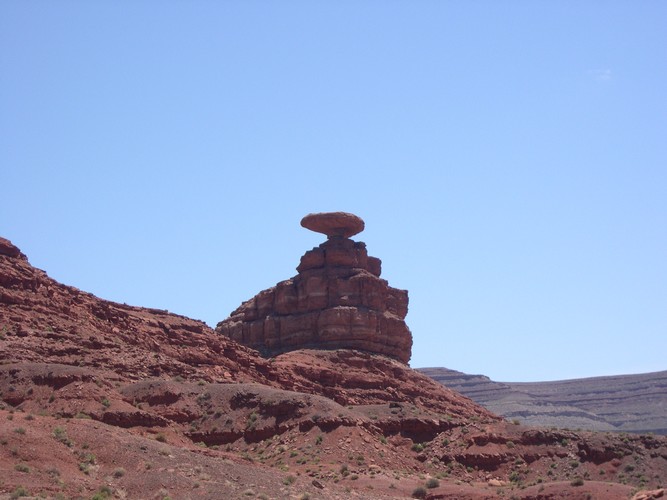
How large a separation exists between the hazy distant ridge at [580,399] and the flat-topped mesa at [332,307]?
76.5 metres

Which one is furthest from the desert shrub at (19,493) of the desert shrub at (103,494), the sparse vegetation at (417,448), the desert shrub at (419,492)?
the sparse vegetation at (417,448)

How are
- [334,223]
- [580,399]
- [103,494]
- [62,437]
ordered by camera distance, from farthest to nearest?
[580,399], [334,223], [62,437], [103,494]

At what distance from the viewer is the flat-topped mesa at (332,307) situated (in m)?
85.7

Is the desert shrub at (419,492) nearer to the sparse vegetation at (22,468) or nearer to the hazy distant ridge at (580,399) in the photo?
the sparse vegetation at (22,468)

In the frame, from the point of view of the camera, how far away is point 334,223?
300 feet

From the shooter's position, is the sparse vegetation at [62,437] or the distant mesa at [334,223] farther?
the distant mesa at [334,223]

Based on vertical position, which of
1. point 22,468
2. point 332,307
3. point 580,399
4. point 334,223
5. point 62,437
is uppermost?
point 334,223

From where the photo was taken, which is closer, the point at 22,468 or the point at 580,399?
the point at 22,468

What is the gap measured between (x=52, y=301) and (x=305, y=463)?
64.9ft

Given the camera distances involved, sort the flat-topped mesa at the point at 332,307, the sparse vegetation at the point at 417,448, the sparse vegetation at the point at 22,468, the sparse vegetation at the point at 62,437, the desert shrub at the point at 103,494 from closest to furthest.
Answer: the desert shrub at the point at 103,494 → the sparse vegetation at the point at 22,468 → the sparse vegetation at the point at 62,437 → the sparse vegetation at the point at 417,448 → the flat-topped mesa at the point at 332,307

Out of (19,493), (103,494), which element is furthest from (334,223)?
(19,493)

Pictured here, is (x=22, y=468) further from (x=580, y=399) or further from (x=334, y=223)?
(x=580, y=399)

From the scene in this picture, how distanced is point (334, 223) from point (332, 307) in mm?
8533

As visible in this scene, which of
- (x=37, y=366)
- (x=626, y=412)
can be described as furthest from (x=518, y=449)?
(x=626, y=412)
